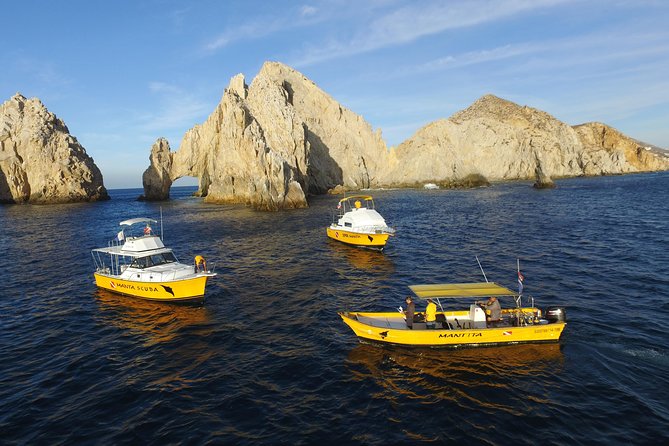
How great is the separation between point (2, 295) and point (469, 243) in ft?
137

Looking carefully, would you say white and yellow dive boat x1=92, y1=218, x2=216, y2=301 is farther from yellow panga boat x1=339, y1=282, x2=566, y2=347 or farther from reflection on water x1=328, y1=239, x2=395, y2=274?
reflection on water x1=328, y1=239, x2=395, y2=274

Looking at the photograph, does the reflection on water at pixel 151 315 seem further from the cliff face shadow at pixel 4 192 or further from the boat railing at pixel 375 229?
the cliff face shadow at pixel 4 192

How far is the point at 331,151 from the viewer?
5010 inches

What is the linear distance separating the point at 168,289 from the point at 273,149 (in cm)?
7137

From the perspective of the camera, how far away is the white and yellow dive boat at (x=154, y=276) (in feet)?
80.2

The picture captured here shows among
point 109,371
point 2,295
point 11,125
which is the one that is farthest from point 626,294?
point 11,125

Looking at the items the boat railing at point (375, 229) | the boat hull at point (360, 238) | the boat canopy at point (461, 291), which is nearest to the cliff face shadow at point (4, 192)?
the boat hull at point (360, 238)

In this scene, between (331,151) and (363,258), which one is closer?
(363,258)

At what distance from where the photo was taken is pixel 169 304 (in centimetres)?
2530

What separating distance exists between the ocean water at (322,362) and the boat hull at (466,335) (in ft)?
1.69

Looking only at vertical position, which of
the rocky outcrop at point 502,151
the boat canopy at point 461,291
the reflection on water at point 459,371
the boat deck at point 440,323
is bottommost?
the reflection on water at point 459,371

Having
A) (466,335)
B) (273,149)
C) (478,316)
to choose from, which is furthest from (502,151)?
(466,335)

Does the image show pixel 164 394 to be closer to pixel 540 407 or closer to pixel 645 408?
pixel 540 407

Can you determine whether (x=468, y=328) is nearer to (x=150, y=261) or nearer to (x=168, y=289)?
(x=168, y=289)
